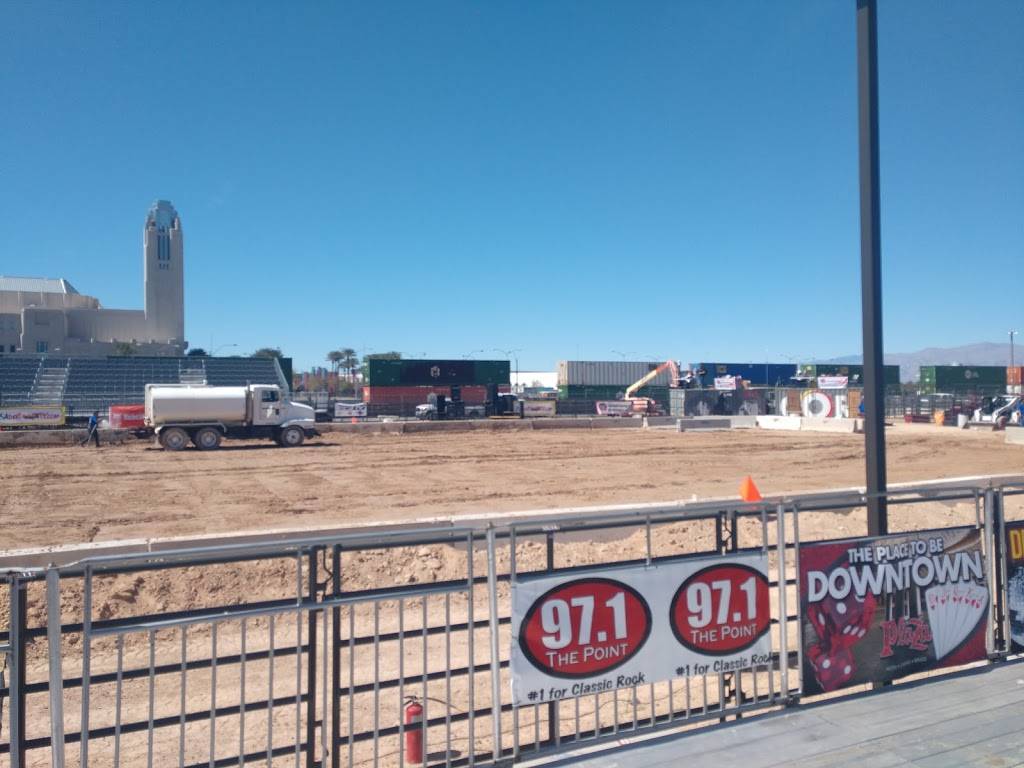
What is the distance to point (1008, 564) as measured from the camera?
5883 millimetres

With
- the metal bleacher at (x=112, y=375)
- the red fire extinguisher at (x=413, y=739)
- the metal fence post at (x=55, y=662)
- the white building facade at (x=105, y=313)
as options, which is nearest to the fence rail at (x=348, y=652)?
the metal fence post at (x=55, y=662)

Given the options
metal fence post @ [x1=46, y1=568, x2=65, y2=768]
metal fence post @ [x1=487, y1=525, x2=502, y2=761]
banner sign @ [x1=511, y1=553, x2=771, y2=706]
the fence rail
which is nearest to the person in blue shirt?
the fence rail

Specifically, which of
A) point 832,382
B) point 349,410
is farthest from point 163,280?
point 832,382

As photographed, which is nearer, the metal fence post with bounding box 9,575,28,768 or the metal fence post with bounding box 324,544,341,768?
the metal fence post with bounding box 9,575,28,768

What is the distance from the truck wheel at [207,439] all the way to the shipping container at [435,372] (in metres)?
37.1

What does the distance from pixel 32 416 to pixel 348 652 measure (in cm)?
3864

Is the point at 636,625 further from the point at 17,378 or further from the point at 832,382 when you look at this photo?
the point at 832,382

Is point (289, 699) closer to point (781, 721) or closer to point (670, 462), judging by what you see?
point (781, 721)

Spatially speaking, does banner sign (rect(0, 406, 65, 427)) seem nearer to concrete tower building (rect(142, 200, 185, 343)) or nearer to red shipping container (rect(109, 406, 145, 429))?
red shipping container (rect(109, 406, 145, 429))

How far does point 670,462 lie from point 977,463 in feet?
34.3

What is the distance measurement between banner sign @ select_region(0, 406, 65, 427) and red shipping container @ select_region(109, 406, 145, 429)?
391cm

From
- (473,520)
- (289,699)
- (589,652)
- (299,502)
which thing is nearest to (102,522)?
(299,502)

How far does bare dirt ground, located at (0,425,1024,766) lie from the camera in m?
6.88

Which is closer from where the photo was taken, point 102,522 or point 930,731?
point 930,731
